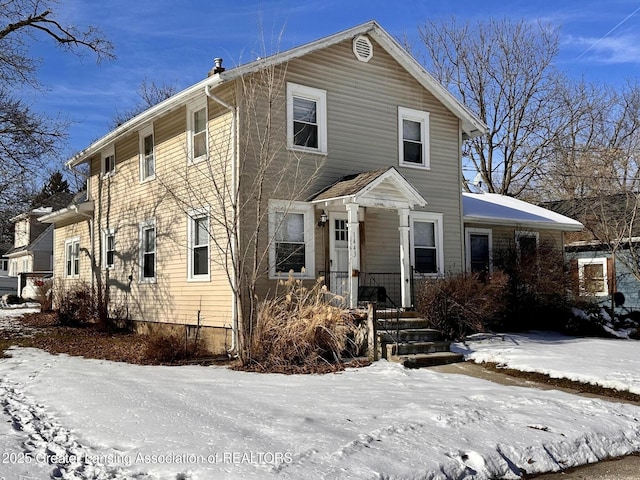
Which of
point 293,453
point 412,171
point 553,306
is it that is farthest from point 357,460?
point 553,306

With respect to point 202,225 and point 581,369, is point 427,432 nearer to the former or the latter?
point 581,369

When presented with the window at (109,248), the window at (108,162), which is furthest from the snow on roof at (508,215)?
the window at (108,162)

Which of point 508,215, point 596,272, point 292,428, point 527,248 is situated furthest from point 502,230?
point 292,428

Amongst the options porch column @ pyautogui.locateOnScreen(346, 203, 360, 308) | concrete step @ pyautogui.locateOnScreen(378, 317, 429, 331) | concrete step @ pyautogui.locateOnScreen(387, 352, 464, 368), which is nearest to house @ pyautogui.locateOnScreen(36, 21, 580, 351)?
porch column @ pyautogui.locateOnScreen(346, 203, 360, 308)

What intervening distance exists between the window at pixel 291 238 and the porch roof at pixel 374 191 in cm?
47

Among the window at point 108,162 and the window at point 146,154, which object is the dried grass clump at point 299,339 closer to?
the window at point 146,154

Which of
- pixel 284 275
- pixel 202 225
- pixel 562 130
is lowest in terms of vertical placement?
pixel 284 275

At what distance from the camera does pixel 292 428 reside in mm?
6043

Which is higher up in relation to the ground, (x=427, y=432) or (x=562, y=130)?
(x=562, y=130)

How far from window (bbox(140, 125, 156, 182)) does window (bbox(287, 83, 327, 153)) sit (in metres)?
4.57

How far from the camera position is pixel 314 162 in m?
13.5

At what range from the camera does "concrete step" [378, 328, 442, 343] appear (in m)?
11.2

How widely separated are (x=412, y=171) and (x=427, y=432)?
9847 mm

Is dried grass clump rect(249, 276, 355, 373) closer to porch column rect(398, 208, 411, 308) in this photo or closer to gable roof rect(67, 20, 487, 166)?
porch column rect(398, 208, 411, 308)
